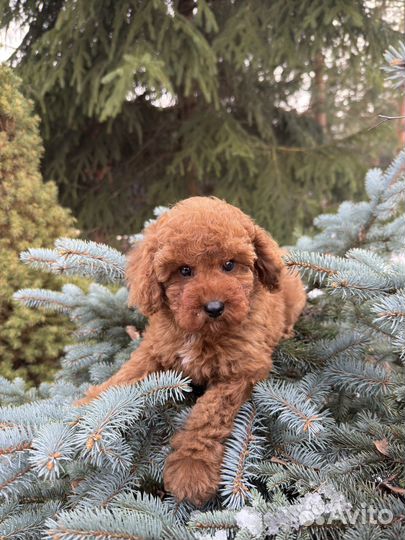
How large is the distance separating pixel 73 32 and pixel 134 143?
1.35 metres

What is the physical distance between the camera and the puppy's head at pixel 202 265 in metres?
1.32

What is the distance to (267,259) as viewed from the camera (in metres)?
1.51

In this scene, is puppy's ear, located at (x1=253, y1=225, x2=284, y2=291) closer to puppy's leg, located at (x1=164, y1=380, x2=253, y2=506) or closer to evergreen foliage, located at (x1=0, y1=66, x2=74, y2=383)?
puppy's leg, located at (x1=164, y1=380, x2=253, y2=506)

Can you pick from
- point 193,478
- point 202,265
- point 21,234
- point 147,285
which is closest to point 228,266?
point 202,265

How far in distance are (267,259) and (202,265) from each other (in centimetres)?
27

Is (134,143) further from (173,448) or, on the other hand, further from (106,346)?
(173,448)

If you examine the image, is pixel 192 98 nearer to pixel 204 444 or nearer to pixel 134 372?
pixel 134 372

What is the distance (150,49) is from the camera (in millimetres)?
3127

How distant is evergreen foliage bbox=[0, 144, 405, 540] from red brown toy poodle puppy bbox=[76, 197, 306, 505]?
0.20 feet

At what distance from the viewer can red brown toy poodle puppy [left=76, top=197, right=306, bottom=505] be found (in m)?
1.28

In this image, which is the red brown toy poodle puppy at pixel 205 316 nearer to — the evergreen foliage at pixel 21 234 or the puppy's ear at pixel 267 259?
the puppy's ear at pixel 267 259

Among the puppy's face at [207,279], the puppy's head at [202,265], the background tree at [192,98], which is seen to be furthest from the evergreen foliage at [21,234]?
the puppy's face at [207,279]

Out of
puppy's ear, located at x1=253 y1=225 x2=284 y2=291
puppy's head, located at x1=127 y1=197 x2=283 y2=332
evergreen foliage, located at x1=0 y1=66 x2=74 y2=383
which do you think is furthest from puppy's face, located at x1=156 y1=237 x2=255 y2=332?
evergreen foliage, located at x1=0 y1=66 x2=74 y2=383

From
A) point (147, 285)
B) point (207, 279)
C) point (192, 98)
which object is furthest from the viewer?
point (192, 98)
